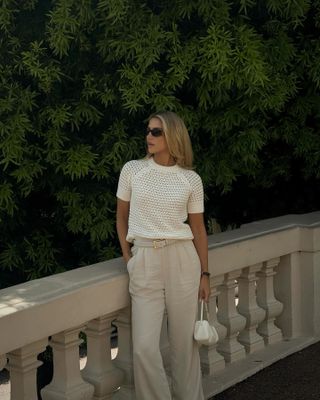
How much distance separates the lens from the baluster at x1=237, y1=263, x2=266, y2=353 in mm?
5383

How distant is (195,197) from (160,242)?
1.06 feet

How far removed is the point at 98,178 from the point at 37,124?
1.79 ft

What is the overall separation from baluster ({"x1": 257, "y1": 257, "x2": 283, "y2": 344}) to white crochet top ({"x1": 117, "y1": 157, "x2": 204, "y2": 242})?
1433 millimetres

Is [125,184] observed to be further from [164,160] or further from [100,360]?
[100,360]

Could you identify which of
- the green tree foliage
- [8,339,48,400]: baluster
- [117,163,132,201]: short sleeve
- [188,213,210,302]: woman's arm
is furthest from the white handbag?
the green tree foliage

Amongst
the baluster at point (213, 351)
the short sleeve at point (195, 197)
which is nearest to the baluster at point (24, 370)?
the short sleeve at point (195, 197)

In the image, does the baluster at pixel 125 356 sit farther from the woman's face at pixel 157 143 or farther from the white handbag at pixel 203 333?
the woman's face at pixel 157 143

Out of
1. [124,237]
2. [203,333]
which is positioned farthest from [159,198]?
[203,333]

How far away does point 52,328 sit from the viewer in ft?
12.3

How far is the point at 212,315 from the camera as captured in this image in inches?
198

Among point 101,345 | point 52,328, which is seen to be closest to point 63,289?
point 52,328

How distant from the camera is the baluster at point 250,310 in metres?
5.38

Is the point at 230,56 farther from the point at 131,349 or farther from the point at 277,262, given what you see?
the point at 131,349

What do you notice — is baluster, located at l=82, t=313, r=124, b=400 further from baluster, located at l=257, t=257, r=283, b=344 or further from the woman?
baluster, located at l=257, t=257, r=283, b=344
